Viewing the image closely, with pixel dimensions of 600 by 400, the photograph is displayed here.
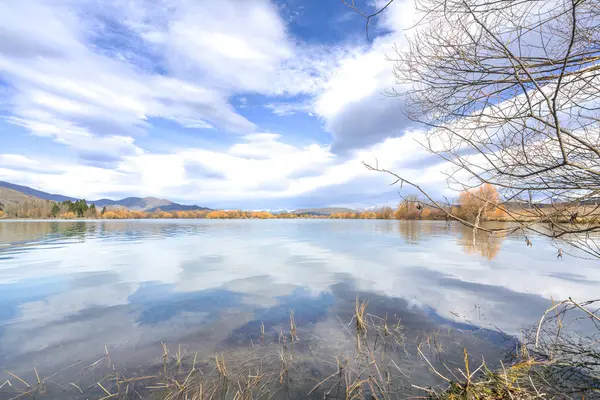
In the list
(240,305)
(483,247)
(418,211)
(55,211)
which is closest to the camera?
(418,211)

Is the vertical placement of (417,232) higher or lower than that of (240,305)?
lower

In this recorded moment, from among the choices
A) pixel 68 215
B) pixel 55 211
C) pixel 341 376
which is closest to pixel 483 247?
pixel 341 376

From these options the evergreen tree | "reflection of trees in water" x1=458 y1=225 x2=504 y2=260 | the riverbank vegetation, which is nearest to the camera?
the riverbank vegetation

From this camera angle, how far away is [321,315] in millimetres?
7340

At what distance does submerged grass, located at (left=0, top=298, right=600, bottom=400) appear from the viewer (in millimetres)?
3865

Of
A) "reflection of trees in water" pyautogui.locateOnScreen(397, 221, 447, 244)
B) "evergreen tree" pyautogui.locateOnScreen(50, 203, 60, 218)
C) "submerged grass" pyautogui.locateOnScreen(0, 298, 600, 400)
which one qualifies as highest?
"evergreen tree" pyautogui.locateOnScreen(50, 203, 60, 218)

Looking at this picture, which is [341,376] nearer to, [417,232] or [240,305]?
[240,305]

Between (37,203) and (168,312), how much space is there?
17959cm

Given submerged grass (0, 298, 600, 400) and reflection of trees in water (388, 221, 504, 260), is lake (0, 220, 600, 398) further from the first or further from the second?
reflection of trees in water (388, 221, 504, 260)

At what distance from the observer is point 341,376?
177 inches

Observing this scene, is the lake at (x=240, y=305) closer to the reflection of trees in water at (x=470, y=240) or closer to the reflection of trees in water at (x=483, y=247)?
the reflection of trees in water at (x=470, y=240)

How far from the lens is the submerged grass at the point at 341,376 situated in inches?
152

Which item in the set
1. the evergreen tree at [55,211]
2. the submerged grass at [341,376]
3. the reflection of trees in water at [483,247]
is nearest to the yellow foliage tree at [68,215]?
the evergreen tree at [55,211]

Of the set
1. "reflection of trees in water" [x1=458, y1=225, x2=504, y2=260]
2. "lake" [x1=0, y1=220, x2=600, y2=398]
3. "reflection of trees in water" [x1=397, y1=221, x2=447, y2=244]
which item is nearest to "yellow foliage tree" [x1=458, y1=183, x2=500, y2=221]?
"lake" [x1=0, y1=220, x2=600, y2=398]
